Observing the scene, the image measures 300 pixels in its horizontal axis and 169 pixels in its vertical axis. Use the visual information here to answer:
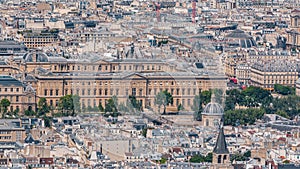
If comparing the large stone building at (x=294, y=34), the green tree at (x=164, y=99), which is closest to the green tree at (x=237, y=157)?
the green tree at (x=164, y=99)

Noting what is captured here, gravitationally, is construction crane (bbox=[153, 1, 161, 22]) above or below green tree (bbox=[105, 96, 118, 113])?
below

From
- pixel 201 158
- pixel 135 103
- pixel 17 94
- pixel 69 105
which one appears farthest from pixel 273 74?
pixel 201 158

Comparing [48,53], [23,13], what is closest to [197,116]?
[48,53]

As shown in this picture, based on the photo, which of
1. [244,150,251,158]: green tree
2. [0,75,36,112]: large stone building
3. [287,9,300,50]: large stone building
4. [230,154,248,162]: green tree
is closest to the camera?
[230,154,248,162]: green tree

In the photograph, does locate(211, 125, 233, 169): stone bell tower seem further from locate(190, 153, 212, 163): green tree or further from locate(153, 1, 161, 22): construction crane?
locate(153, 1, 161, 22): construction crane

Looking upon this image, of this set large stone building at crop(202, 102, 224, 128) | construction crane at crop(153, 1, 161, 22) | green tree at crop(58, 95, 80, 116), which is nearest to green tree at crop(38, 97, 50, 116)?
green tree at crop(58, 95, 80, 116)

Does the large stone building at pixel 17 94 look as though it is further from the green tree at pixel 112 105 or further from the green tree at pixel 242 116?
the green tree at pixel 242 116
